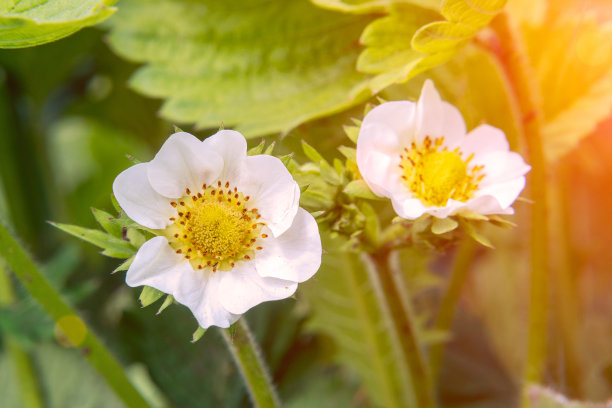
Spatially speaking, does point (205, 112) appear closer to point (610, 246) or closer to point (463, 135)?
point (463, 135)

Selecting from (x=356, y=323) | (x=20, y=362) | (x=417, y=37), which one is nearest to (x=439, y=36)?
(x=417, y=37)

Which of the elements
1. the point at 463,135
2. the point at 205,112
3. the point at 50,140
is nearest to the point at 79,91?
the point at 50,140

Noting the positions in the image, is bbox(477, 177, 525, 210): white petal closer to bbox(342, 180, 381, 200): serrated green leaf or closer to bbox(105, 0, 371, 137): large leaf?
bbox(342, 180, 381, 200): serrated green leaf

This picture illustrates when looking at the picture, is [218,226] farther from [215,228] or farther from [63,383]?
[63,383]

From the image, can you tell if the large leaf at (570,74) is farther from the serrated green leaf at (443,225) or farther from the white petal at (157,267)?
the white petal at (157,267)

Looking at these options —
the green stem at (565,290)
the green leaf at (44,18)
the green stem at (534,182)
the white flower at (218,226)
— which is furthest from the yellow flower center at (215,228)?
the green stem at (565,290)

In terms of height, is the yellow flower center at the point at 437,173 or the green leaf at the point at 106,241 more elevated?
the green leaf at the point at 106,241
